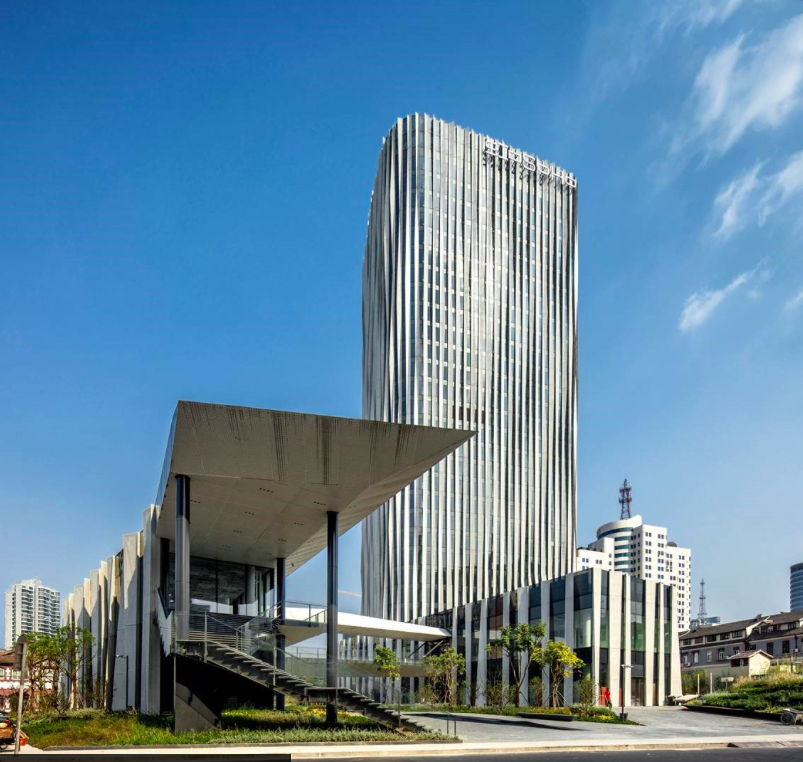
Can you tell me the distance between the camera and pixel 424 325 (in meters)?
103

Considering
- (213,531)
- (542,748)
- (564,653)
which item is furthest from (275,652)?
(564,653)

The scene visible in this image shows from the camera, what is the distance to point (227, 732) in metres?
25.1

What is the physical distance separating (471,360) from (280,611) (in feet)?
235

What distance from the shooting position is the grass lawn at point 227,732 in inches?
955

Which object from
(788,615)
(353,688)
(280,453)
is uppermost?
(280,453)

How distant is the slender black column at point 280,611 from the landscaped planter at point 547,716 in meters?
11.8

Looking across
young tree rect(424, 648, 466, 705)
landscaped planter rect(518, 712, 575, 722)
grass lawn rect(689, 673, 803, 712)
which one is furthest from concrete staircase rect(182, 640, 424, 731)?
young tree rect(424, 648, 466, 705)

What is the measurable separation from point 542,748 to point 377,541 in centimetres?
7854

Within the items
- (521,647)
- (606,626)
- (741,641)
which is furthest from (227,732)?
(741,641)

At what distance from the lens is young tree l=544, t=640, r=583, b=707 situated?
4266 cm

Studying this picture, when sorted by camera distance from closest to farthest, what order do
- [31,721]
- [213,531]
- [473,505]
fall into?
[31,721] → [213,531] → [473,505]

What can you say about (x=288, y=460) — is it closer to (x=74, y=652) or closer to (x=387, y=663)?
(x=387, y=663)

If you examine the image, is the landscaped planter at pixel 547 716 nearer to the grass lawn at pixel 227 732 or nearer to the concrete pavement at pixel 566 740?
the concrete pavement at pixel 566 740

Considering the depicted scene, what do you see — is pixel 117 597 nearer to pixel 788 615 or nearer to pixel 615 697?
pixel 615 697
